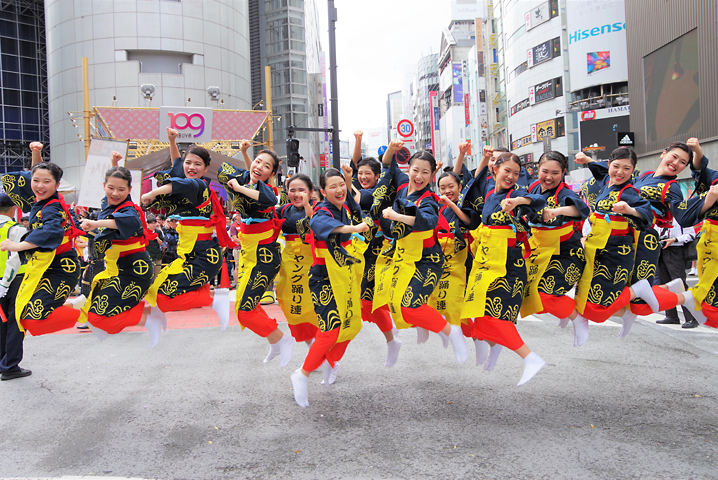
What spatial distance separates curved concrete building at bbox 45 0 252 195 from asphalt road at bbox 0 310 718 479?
69.4 feet

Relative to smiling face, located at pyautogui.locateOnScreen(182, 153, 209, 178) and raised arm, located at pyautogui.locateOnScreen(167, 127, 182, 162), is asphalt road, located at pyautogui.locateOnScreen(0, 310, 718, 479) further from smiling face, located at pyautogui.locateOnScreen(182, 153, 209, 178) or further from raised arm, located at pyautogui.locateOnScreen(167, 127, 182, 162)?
raised arm, located at pyautogui.locateOnScreen(167, 127, 182, 162)

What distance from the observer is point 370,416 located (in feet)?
13.1

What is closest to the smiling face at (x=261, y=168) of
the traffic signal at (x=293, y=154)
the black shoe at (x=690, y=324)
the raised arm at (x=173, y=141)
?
the raised arm at (x=173, y=141)

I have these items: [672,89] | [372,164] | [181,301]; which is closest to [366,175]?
[372,164]

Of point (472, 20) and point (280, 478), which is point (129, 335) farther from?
point (472, 20)

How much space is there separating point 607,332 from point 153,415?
5.83 m

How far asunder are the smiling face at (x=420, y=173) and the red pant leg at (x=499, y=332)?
1.17m

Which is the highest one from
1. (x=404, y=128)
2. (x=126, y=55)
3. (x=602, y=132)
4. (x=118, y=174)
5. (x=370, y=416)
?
(x=126, y=55)

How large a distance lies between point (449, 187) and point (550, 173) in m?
0.88

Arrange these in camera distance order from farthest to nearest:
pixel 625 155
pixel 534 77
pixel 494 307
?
pixel 534 77 < pixel 625 155 < pixel 494 307

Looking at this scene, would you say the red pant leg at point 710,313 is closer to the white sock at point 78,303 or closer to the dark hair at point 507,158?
the dark hair at point 507,158

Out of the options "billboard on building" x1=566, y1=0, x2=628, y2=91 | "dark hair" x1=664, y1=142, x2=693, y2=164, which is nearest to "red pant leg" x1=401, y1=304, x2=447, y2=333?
"dark hair" x1=664, y1=142, x2=693, y2=164

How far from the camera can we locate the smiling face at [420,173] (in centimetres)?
404

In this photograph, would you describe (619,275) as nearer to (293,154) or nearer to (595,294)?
(595,294)
